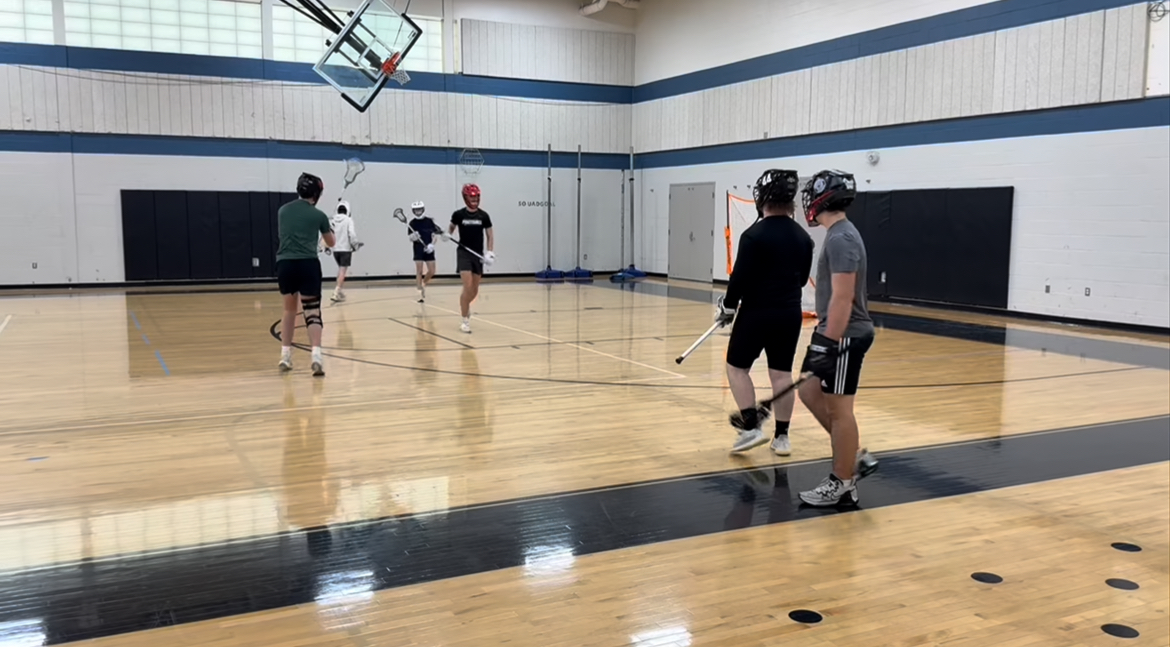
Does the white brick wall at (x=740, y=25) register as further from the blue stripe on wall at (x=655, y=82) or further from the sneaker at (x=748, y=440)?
the sneaker at (x=748, y=440)

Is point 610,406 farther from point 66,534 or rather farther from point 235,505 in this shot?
point 66,534

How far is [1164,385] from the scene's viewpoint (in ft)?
28.0

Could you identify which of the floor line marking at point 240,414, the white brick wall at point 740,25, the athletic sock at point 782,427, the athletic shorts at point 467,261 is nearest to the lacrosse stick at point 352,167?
the white brick wall at point 740,25

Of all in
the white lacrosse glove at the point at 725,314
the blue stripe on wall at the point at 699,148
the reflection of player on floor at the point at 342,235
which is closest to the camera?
the white lacrosse glove at the point at 725,314

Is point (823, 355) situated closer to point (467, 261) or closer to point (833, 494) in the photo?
point (833, 494)

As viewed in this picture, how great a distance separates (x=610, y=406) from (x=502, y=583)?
3.75 metres

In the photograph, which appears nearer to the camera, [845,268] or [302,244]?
[845,268]

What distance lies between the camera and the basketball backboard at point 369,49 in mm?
16391

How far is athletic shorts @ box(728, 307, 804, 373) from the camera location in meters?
5.55

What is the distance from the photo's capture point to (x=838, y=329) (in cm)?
440

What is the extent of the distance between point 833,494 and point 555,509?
1.52 m

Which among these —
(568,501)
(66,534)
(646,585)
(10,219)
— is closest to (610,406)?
(568,501)

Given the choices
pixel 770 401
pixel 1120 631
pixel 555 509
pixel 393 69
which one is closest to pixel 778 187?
pixel 770 401

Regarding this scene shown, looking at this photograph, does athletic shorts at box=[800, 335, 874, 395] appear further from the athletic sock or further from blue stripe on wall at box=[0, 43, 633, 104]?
blue stripe on wall at box=[0, 43, 633, 104]
